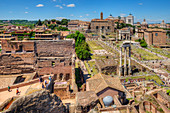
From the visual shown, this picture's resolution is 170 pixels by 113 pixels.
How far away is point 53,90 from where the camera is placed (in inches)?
596

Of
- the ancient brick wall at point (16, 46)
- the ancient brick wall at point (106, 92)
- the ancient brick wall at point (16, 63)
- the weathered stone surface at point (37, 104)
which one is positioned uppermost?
the ancient brick wall at point (16, 46)

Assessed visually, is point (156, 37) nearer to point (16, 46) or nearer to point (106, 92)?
point (16, 46)

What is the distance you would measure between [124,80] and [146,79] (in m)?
4.05

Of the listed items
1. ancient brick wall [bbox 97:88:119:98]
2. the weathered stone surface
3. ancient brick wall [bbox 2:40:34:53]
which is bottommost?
ancient brick wall [bbox 97:88:119:98]

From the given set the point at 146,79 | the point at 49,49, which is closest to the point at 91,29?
the point at 49,49

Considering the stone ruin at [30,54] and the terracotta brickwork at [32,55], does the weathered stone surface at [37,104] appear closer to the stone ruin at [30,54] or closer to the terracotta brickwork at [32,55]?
the terracotta brickwork at [32,55]

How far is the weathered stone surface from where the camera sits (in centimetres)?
556

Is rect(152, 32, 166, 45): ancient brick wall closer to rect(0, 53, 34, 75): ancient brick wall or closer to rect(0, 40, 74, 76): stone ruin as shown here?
rect(0, 40, 74, 76): stone ruin

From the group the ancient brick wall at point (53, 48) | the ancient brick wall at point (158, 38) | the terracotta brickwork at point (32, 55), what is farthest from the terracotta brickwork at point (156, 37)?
the ancient brick wall at point (53, 48)

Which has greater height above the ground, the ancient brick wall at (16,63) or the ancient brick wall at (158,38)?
the ancient brick wall at (158,38)

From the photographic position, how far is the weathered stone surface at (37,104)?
219 inches

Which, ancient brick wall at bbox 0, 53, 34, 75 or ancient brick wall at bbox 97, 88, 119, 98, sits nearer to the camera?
ancient brick wall at bbox 97, 88, 119, 98

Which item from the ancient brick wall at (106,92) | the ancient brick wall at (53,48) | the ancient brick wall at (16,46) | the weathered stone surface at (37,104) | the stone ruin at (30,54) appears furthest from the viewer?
the ancient brick wall at (53,48)

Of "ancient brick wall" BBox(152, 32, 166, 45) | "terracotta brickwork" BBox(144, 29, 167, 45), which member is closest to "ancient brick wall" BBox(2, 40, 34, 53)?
"terracotta brickwork" BBox(144, 29, 167, 45)
